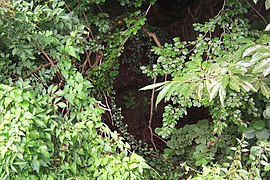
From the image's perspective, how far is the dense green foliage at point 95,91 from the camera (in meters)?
1.19

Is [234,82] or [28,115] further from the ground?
[234,82]

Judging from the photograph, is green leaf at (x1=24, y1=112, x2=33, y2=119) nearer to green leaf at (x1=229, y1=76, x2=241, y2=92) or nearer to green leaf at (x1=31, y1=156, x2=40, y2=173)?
green leaf at (x1=31, y1=156, x2=40, y2=173)

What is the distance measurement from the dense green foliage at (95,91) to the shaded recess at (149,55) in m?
0.51

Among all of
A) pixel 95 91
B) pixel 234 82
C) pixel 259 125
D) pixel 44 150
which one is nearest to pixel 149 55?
pixel 95 91

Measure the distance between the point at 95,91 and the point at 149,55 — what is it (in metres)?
0.68

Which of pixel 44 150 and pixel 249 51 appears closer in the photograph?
pixel 249 51

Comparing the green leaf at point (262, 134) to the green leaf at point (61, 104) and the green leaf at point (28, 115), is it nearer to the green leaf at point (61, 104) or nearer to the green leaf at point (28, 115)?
the green leaf at point (61, 104)

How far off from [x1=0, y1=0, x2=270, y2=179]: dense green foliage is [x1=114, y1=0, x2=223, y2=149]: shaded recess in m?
0.51

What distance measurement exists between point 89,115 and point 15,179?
41cm

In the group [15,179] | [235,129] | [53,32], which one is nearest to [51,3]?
[53,32]

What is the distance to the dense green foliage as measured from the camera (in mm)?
1187

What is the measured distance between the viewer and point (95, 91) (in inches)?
74.4

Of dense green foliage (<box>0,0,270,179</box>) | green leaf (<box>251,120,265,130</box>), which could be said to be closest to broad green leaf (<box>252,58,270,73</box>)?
dense green foliage (<box>0,0,270,179</box>)

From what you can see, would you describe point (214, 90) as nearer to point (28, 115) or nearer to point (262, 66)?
point (262, 66)
